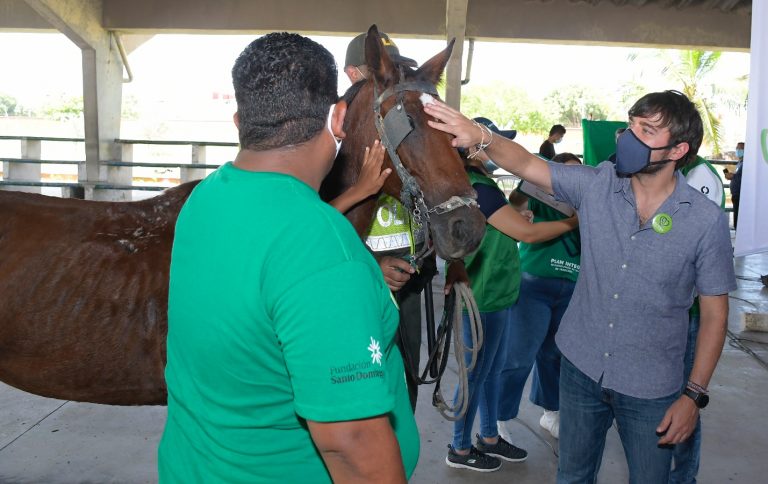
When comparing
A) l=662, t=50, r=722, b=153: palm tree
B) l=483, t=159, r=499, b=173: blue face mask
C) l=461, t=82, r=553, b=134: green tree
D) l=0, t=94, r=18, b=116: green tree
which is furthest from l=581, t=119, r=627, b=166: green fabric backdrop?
l=0, t=94, r=18, b=116: green tree

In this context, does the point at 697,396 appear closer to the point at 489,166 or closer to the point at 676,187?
the point at 676,187

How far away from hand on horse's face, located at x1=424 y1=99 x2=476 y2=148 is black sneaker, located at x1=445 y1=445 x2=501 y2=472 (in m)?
2.11

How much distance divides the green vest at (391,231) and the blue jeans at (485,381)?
1.06 m

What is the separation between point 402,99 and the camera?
2.18 m

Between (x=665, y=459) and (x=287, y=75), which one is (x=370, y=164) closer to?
(x=287, y=75)

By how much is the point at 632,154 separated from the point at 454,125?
61 centimetres

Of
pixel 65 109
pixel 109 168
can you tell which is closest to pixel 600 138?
pixel 109 168

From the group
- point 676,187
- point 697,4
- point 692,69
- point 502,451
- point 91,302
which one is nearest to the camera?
point 676,187

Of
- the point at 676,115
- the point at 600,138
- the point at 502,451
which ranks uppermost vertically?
the point at 600,138

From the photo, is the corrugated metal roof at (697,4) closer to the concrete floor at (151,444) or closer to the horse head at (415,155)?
the concrete floor at (151,444)

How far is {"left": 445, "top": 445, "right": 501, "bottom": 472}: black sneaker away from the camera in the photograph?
362cm

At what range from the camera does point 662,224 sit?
2100mm

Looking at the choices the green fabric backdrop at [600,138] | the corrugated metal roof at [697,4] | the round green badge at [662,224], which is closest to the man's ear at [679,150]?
the round green badge at [662,224]

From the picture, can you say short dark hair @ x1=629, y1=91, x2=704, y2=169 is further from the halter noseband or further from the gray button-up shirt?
the halter noseband
